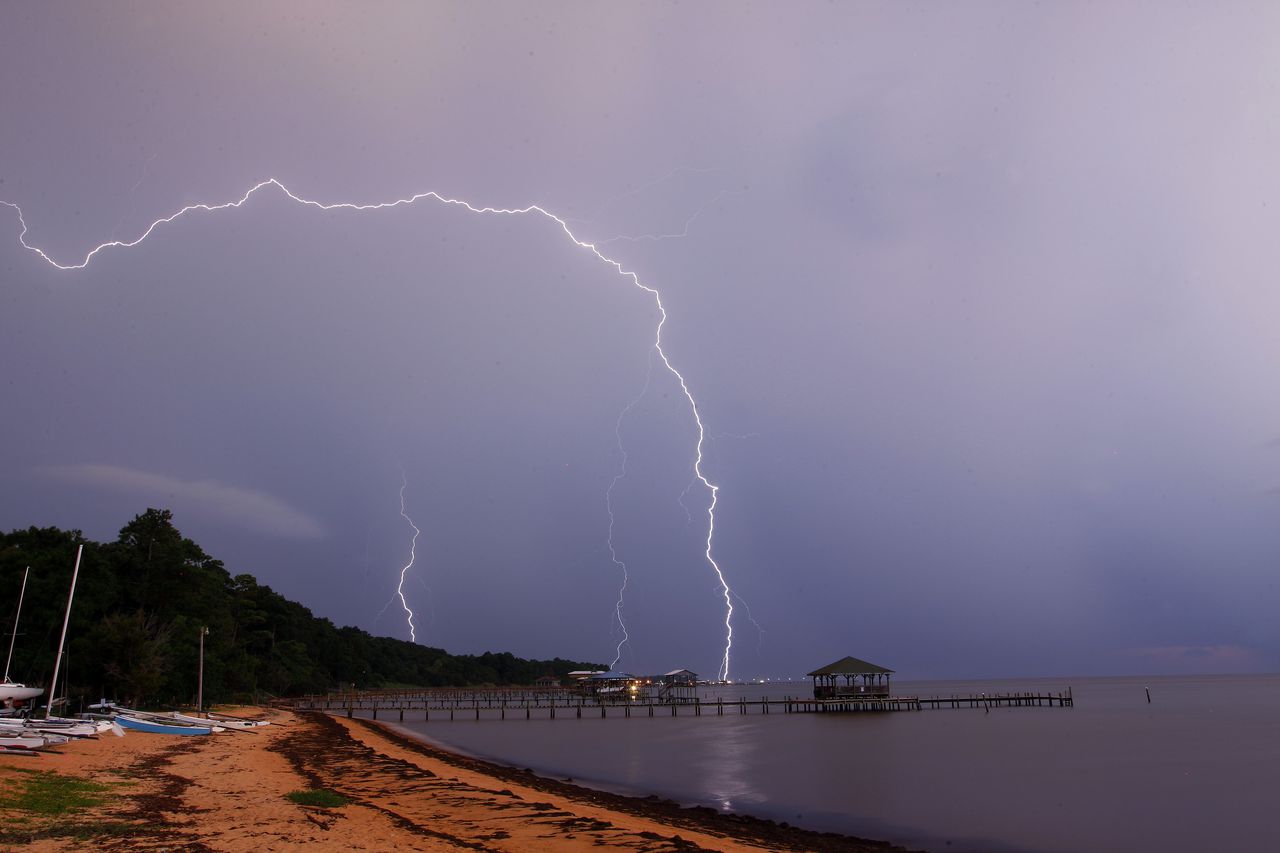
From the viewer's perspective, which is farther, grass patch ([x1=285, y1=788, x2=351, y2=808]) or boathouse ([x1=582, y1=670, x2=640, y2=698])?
boathouse ([x1=582, y1=670, x2=640, y2=698])

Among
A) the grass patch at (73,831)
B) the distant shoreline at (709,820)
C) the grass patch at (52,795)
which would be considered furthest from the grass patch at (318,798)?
the distant shoreline at (709,820)

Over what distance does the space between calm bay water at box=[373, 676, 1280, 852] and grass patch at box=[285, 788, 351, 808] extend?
39.9ft

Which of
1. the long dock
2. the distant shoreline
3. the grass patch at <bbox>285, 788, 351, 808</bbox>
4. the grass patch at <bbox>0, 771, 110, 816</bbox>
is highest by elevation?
the grass patch at <bbox>0, 771, 110, 816</bbox>

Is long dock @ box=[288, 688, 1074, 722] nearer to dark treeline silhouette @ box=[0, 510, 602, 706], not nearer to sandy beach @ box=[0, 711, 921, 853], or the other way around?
dark treeline silhouette @ box=[0, 510, 602, 706]

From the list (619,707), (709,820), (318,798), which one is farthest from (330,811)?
(619,707)

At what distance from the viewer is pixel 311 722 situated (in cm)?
4747

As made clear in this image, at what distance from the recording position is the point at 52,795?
1473cm

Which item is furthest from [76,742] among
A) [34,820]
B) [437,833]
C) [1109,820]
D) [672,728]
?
[672,728]

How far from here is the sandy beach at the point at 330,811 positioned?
1271 cm

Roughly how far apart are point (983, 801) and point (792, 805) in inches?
239

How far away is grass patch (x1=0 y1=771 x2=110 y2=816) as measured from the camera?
13.4 m

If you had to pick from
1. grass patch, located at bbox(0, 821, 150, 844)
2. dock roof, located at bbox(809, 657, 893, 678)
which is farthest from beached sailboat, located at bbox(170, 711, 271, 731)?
dock roof, located at bbox(809, 657, 893, 678)

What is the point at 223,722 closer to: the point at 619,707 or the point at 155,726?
the point at 155,726

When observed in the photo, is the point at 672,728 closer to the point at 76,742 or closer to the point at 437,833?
the point at 76,742
